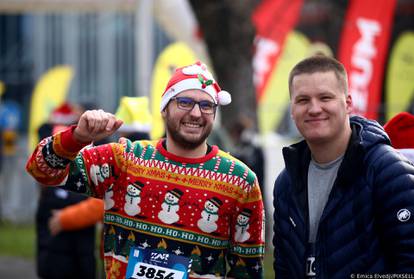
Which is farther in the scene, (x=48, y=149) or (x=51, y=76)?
(x=51, y=76)

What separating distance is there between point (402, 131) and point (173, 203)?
48.0 inches

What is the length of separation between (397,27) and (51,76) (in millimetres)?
6970

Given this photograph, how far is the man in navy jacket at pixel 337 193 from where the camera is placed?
379 centimetres

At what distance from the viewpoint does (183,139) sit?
4.45 meters

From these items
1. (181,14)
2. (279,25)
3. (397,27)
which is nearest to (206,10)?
(181,14)

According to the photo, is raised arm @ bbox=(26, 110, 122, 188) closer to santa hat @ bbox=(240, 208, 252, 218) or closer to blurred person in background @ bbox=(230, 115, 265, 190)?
santa hat @ bbox=(240, 208, 252, 218)

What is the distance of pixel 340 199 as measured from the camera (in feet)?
12.8

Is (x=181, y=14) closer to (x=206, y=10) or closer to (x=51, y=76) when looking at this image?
(x=206, y=10)

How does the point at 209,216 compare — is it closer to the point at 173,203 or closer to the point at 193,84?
the point at 173,203

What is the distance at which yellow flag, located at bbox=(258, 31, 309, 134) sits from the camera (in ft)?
50.8

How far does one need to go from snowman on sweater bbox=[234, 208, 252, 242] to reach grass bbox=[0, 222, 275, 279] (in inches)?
260

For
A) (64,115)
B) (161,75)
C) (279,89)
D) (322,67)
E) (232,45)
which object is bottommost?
(322,67)

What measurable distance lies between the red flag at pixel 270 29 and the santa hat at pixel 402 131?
11.1 meters

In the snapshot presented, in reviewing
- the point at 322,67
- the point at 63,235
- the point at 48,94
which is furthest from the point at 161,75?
the point at 48,94
